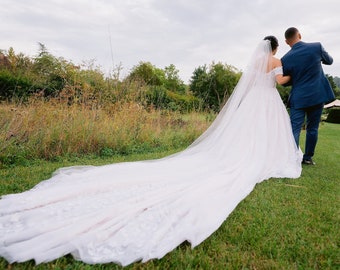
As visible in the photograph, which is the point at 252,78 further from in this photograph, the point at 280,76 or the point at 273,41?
the point at 273,41

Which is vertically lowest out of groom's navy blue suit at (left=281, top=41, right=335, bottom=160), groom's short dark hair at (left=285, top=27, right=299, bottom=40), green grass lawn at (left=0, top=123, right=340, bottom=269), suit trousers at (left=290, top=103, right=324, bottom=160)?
green grass lawn at (left=0, top=123, right=340, bottom=269)

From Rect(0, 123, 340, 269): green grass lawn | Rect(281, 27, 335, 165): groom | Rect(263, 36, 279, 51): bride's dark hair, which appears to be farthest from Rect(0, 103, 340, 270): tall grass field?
A: Rect(263, 36, 279, 51): bride's dark hair

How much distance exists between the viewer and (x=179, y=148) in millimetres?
6504

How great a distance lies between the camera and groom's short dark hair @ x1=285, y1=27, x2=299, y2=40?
470cm

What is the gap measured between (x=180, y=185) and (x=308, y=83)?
128 inches

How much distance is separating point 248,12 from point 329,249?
6.71m

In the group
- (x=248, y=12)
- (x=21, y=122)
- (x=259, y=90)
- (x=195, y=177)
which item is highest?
(x=248, y=12)

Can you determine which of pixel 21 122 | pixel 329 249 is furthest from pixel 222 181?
pixel 21 122

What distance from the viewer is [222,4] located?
712 centimetres

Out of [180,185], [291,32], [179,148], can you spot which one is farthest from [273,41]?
[180,185]

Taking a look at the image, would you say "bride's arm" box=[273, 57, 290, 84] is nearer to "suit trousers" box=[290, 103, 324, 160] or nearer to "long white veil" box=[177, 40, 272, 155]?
"long white veil" box=[177, 40, 272, 155]

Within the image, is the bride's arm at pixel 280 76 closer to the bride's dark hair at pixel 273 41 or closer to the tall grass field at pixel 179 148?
the bride's dark hair at pixel 273 41

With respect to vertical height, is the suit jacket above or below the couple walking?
above

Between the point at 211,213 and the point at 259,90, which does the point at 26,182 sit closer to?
the point at 211,213
